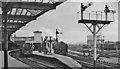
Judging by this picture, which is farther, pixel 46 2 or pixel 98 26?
pixel 46 2

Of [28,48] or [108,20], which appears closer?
[108,20]

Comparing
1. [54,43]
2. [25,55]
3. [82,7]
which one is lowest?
[25,55]

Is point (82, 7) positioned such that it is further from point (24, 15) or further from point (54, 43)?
point (54, 43)

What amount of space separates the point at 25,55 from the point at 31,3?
15219mm

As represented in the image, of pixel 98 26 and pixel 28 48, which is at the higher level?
pixel 98 26

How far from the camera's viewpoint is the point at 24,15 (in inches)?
997

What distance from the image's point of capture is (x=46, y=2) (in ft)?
59.5

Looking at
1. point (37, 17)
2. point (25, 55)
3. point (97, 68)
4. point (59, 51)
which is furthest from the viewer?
point (25, 55)

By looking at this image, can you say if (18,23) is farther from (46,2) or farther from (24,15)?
(46,2)

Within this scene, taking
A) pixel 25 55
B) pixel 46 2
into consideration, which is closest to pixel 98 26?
pixel 46 2

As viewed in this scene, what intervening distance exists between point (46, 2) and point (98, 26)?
6.08 metres

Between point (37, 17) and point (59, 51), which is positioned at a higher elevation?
point (37, 17)

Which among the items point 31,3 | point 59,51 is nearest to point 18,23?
point 59,51

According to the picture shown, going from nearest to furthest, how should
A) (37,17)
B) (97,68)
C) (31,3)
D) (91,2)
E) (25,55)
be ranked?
(91,2), (97,68), (31,3), (37,17), (25,55)
